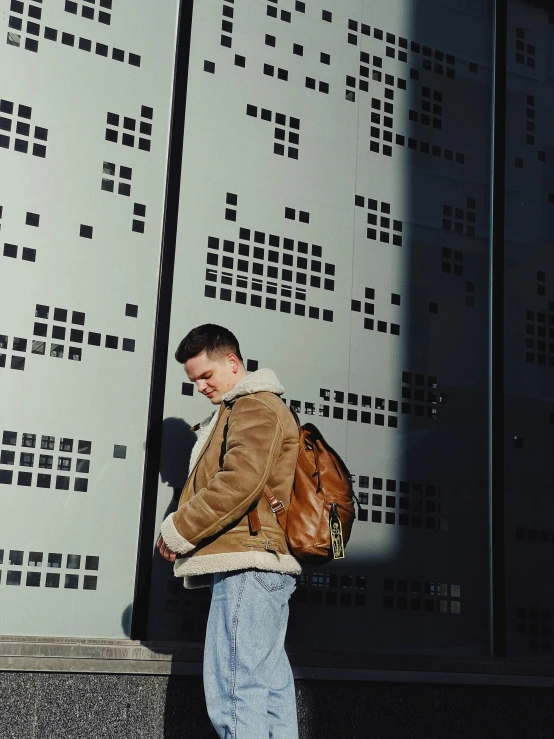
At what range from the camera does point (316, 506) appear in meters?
4.68

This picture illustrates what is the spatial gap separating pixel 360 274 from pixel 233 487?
3.14 m

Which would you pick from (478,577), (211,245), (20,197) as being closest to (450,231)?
(211,245)

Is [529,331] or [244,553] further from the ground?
[529,331]

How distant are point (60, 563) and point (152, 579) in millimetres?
585

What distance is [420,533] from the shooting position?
23.0ft

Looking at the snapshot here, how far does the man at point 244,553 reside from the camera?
14.4 ft

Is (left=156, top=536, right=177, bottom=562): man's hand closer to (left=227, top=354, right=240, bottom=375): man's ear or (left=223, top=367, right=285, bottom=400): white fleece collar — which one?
(left=223, top=367, right=285, bottom=400): white fleece collar

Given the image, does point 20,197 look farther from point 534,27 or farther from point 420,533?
point 534,27

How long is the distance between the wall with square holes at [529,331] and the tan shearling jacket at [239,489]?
10.4 feet

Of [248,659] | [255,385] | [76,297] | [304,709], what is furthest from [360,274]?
[248,659]

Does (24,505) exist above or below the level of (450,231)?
below

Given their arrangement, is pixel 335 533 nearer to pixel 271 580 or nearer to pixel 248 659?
pixel 271 580

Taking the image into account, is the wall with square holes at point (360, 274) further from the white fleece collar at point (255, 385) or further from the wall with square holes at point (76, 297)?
the white fleece collar at point (255, 385)

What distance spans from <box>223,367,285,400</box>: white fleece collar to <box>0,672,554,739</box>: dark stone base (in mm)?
1873
